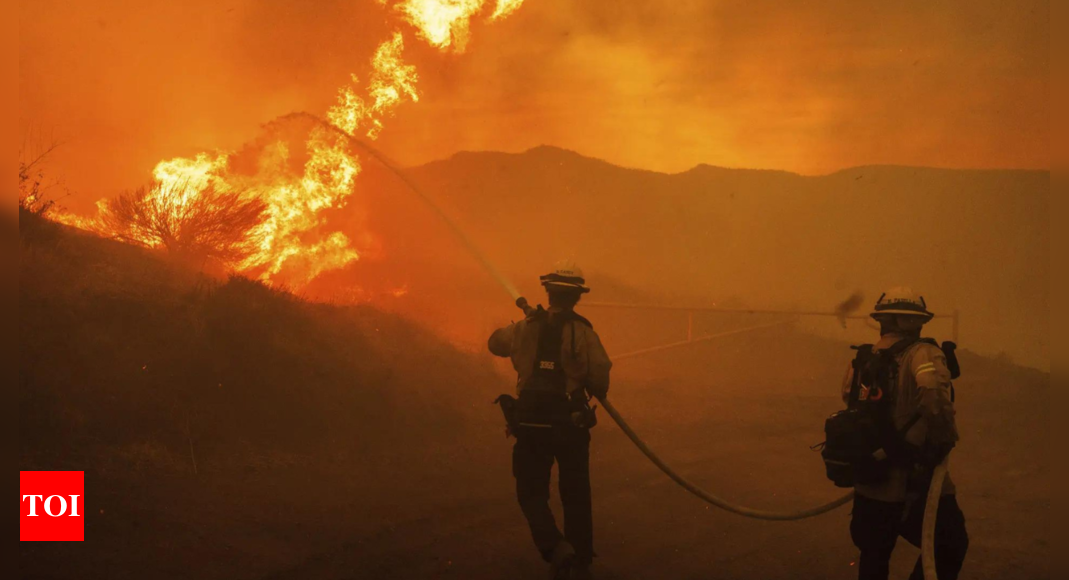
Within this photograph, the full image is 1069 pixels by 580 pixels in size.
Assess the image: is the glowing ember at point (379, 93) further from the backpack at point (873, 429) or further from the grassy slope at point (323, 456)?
the backpack at point (873, 429)

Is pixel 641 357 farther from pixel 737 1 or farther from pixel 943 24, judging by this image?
pixel 943 24

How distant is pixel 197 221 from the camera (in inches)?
558

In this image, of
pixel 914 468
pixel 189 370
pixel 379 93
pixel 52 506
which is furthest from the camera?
pixel 379 93

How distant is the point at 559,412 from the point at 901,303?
8.05 feet

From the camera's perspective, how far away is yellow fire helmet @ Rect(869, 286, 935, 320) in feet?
15.8

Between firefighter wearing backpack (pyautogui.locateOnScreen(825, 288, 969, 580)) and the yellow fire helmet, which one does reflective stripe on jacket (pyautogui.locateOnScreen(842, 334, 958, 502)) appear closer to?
firefighter wearing backpack (pyautogui.locateOnScreen(825, 288, 969, 580))

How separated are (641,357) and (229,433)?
40.9ft

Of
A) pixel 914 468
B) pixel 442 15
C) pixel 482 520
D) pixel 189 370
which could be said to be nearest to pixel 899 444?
pixel 914 468

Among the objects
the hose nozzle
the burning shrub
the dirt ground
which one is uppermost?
the burning shrub

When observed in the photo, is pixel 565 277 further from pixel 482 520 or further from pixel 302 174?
pixel 302 174

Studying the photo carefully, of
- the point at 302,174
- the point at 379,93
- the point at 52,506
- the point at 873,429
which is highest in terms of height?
the point at 379,93

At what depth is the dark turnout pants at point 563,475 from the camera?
554 cm

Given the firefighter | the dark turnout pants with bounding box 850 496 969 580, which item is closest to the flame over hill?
the firefighter

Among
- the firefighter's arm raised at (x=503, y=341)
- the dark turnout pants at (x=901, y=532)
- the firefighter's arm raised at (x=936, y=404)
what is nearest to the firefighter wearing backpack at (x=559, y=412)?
the firefighter's arm raised at (x=503, y=341)
